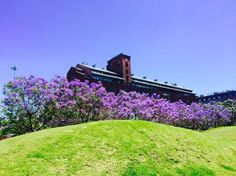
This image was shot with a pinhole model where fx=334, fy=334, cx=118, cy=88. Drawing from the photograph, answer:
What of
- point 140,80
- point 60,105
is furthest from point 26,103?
point 140,80

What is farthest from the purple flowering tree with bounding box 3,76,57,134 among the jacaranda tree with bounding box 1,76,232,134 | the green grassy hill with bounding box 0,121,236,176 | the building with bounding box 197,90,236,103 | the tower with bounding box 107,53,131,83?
the building with bounding box 197,90,236,103

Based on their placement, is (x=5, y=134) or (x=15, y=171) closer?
(x=15, y=171)

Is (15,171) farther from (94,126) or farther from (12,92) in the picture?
(12,92)

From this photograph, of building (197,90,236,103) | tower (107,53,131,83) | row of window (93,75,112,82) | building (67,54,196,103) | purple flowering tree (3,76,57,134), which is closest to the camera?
purple flowering tree (3,76,57,134)

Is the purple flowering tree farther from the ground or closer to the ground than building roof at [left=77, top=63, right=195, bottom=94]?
closer to the ground

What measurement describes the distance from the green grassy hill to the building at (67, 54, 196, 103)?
241ft

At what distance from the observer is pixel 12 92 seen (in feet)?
113

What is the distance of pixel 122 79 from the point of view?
100188 millimetres

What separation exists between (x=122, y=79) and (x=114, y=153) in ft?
283

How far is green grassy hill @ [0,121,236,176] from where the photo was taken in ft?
41.0

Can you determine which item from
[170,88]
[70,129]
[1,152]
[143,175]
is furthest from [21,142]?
[170,88]

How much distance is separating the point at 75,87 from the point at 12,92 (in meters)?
7.48

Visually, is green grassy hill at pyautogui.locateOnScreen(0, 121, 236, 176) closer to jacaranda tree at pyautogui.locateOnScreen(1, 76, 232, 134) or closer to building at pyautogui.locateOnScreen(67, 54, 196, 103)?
jacaranda tree at pyautogui.locateOnScreen(1, 76, 232, 134)

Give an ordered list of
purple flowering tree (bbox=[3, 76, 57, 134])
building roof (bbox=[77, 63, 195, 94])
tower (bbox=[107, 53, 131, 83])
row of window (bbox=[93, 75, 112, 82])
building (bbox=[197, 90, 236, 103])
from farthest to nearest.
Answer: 1. building (bbox=[197, 90, 236, 103])
2. tower (bbox=[107, 53, 131, 83])
3. building roof (bbox=[77, 63, 195, 94])
4. row of window (bbox=[93, 75, 112, 82])
5. purple flowering tree (bbox=[3, 76, 57, 134])
